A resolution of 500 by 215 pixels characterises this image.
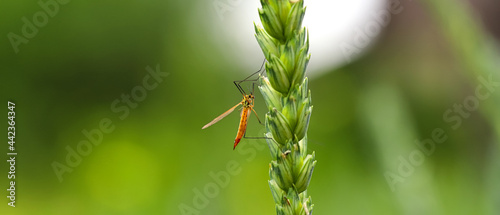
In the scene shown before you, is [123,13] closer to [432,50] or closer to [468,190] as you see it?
[432,50]

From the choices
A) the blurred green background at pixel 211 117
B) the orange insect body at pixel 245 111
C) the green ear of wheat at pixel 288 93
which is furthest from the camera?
the blurred green background at pixel 211 117

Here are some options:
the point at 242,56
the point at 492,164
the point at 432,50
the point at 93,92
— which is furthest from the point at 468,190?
the point at 93,92

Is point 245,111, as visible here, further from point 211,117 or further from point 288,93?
point 211,117

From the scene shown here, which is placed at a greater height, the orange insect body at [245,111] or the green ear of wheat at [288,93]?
the orange insect body at [245,111]

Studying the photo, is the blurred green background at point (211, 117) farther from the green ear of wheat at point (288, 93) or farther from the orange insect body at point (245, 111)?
the green ear of wheat at point (288, 93)

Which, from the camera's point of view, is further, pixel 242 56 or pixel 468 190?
pixel 242 56

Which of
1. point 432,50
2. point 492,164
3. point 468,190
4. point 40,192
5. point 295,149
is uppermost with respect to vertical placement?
point 432,50

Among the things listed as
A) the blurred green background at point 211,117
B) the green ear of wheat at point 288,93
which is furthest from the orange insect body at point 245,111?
the green ear of wheat at point 288,93

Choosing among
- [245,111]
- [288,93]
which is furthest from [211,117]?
[288,93]
